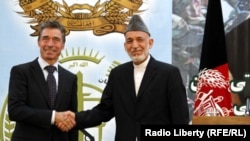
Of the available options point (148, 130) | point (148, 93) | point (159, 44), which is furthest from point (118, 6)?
point (148, 130)

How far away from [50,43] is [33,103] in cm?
27

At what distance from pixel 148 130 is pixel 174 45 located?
1.27m

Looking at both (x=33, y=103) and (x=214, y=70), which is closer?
(x=33, y=103)

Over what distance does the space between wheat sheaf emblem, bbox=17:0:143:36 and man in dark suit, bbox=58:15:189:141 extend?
2.07 feet

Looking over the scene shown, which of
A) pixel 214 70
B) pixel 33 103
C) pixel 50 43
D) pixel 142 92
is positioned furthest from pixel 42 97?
pixel 214 70

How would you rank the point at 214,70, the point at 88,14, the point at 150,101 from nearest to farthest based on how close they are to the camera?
1. the point at 150,101
2. the point at 214,70
3. the point at 88,14

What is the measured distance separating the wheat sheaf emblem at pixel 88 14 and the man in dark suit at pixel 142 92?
0.63 metres

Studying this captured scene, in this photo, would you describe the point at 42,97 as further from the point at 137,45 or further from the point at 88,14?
the point at 88,14

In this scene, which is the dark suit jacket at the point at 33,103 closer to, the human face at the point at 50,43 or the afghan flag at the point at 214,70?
the human face at the point at 50,43

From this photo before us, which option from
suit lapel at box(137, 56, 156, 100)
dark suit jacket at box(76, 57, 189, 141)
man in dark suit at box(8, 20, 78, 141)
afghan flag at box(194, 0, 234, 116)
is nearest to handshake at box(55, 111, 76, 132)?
man in dark suit at box(8, 20, 78, 141)

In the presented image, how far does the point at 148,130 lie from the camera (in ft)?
4.87

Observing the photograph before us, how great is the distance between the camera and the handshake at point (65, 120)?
2.09 meters

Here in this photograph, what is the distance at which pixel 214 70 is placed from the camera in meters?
2.32

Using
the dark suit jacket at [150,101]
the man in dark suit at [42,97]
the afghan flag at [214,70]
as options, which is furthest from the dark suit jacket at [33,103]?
the afghan flag at [214,70]
